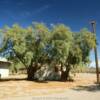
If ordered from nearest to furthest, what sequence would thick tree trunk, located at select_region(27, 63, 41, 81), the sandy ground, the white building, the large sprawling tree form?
1. the sandy ground
2. the large sprawling tree
3. thick tree trunk, located at select_region(27, 63, 41, 81)
4. the white building

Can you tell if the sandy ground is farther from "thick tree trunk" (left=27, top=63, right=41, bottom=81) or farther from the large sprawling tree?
"thick tree trunk" (left=27, top=63, right=41, bottom=81)

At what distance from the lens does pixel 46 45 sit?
102 ft

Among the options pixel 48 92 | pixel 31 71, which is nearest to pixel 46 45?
pixel 31 71

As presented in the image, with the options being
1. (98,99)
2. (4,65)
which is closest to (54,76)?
(4,65)

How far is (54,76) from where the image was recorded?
35.8m

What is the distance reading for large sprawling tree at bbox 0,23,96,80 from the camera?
2977 centimetres

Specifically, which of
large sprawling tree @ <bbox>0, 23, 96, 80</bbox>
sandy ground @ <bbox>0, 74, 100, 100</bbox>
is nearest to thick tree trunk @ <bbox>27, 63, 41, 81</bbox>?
large sprawling tree @ <bbox>0, 23, 96, 80</bbox>

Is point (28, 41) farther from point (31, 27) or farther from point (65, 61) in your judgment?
point (65, 61)

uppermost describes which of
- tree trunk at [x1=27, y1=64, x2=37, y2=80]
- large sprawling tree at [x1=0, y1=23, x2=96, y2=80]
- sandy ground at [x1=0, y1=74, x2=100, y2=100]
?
large sprawling tree at [x1=0, y1=23, x2=96, y2=80]

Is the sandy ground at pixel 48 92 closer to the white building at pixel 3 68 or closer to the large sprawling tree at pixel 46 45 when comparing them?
the large sprawling tree at pixel 46 45

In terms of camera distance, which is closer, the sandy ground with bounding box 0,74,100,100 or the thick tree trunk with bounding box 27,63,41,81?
the sandy ground with bounding box 0,74,100,100

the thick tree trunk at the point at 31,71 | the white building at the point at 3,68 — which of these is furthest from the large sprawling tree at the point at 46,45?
the white building at the point at 3,68

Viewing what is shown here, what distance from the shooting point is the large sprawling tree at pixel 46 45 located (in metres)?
29.8

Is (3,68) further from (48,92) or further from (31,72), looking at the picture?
(48,92)
